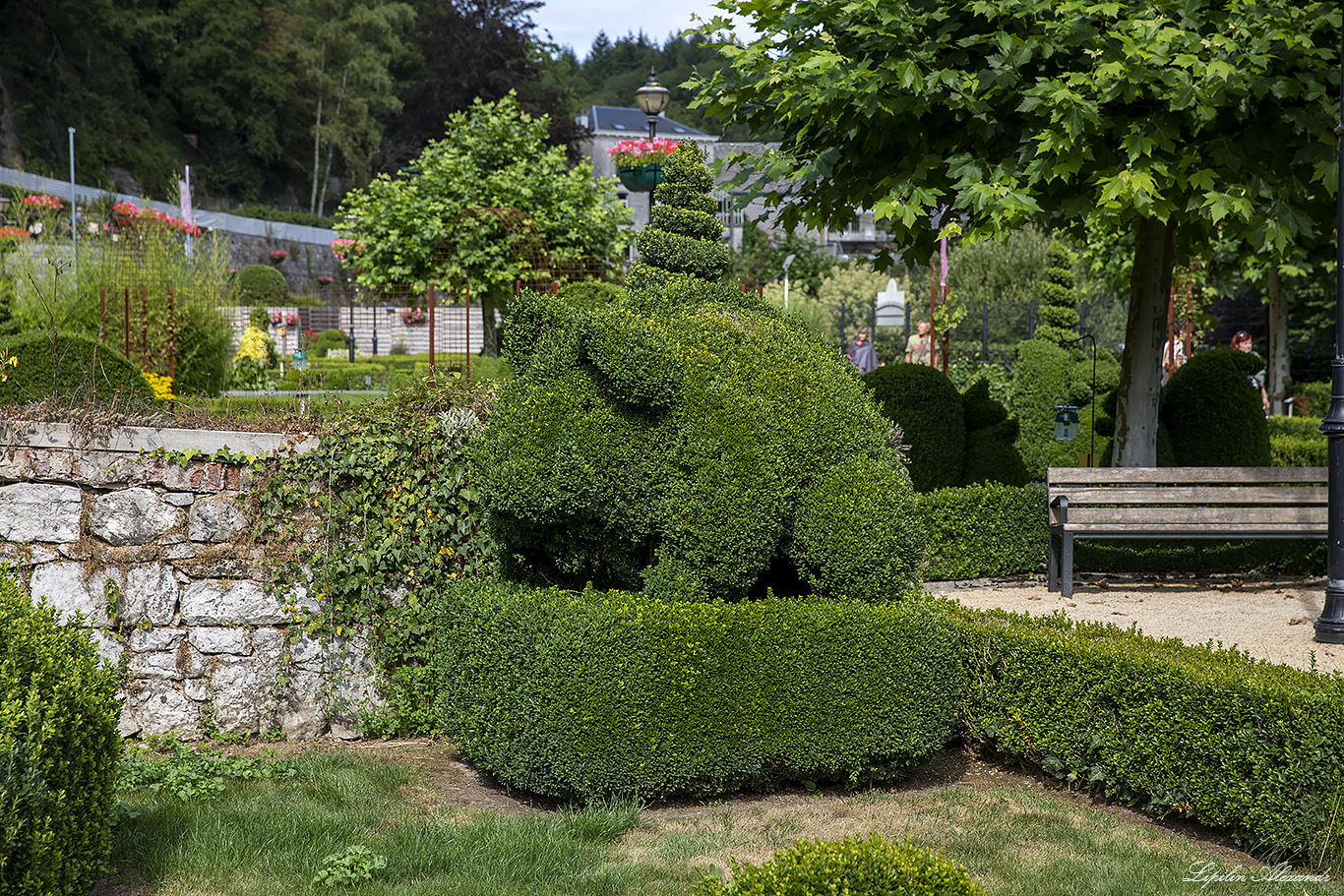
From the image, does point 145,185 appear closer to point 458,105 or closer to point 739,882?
point 458,105

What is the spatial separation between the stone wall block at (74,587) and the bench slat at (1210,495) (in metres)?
7.19

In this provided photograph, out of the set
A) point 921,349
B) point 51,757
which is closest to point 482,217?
point 921,349

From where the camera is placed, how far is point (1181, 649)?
4.87 metres

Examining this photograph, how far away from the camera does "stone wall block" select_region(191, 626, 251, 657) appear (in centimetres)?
552

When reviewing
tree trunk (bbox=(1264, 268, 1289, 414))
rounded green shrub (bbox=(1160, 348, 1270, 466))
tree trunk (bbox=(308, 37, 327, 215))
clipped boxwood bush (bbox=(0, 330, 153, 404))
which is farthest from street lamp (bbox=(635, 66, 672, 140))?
tree trunk (bbox=(308, 37, 327, 215))

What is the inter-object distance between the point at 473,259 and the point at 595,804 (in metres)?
17.8

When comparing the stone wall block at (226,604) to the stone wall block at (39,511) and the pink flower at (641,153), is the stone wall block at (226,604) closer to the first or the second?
the stone wall block at (39,511)

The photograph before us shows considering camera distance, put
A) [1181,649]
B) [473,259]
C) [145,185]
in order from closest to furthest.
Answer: [1181,649]
[473,259]
[145,185]

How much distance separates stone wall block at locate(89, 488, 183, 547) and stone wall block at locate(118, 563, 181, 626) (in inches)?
7.0

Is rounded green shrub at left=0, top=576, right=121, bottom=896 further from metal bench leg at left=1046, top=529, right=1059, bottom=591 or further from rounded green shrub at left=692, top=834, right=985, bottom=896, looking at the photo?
metal bench leg at left=1046, top=529, right=1059, bottom=591

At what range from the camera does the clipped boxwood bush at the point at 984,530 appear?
8867 mm

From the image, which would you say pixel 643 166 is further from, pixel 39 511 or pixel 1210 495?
pixel 39 511

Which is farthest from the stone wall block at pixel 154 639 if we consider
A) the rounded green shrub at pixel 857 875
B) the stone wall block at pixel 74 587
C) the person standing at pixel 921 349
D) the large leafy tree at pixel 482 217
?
the person standing at pixel 921 349

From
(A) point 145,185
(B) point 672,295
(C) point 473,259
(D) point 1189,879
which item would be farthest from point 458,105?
(D) point 1189,879
